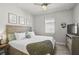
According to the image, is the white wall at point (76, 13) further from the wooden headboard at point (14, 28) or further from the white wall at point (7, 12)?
the wooden headboard at point (14, 28)

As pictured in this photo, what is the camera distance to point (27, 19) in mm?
2246

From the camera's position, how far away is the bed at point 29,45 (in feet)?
5.49

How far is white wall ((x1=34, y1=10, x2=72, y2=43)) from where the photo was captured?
208cm

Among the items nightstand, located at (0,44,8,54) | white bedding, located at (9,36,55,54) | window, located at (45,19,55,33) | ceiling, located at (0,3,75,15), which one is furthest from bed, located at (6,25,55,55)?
ceiling, located at (0,3,75,15)

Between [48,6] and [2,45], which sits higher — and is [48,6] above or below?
above

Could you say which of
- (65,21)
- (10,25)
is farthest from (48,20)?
(10,25)

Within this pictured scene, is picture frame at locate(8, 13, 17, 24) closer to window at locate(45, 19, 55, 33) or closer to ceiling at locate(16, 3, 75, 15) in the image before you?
ceiling at locate(16, 3, 75, 15)

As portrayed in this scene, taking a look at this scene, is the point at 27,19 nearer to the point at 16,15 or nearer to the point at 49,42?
the point at 16,15

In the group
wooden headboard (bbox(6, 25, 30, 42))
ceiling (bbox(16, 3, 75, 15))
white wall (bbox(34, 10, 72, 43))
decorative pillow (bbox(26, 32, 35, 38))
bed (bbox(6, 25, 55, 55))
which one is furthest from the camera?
decorative pillow (bbox(26, 32, 35, 38))

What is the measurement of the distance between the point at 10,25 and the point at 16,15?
35cm

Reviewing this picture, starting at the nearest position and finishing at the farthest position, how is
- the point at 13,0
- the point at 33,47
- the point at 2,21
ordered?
the point at 13,0 < the point at 33,47 < the point at 2,21

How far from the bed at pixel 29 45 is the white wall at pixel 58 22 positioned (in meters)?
0.19

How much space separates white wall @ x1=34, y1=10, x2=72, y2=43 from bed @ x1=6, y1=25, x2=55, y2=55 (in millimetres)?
189

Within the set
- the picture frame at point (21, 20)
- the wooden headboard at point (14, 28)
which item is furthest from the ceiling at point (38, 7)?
the wooden headboard at point (14, 28)
